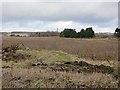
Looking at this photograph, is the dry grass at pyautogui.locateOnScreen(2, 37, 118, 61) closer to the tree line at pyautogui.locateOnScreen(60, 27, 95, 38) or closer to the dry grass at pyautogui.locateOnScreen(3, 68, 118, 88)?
the dry grass at pyautogui.locateOnScreen(3, 68, 118, 88)

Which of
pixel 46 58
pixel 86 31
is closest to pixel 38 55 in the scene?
pixel 46 58

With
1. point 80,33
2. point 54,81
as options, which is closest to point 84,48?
point 54,81

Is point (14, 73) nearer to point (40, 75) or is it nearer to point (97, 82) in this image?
point (40, 75)

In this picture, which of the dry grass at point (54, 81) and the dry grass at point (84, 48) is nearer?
the dry grass at point (54, 81)

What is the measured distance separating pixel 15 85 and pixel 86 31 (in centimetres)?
6341

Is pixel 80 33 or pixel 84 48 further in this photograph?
pixel 80 33

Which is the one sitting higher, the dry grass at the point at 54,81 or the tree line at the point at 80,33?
the tree line at the point at 80,33

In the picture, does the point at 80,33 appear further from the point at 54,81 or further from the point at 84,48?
the point at 54,81

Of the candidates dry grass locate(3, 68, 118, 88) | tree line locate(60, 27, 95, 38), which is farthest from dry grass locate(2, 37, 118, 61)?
tree line locate(60, 27, 95, 38)

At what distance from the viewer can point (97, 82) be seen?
10844mm

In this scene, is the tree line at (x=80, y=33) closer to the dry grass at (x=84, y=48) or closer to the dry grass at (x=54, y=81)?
the dry grass at (x=84, y=48)

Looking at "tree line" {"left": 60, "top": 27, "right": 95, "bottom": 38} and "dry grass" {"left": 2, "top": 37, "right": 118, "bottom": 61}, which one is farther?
"tree line" {"left": 60, "top": 27, "right": 95, "bottom": 38}

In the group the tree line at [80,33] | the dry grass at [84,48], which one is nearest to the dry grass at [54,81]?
the dry grass at [84,48]

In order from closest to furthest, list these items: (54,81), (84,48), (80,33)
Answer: (54,81) < (84,48) < (80,33)
